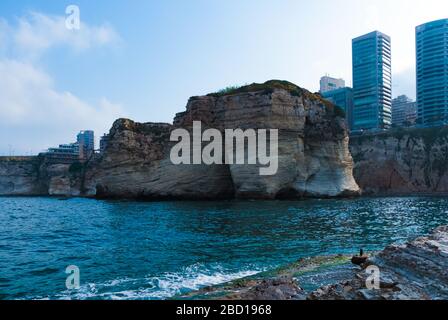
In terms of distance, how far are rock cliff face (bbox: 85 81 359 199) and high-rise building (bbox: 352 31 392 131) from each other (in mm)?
91772

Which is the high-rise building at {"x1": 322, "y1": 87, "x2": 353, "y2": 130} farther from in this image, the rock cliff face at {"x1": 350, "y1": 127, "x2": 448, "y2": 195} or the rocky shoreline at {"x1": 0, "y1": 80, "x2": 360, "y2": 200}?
the rocky shoreline at {"x1": 0, "y1": 80, "x2": 360, "y2": 200}

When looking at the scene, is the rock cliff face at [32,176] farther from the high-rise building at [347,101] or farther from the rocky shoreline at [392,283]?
the rocky shoreline at [392,283]

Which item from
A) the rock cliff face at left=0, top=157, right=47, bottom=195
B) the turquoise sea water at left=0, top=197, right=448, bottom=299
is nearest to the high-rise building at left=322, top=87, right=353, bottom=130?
the rock cliff face at left=0, top=157, right=47, bottom=195

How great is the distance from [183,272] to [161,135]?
6254 cm

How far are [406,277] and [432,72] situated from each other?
518 feet

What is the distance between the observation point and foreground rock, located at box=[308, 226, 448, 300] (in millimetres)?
7400

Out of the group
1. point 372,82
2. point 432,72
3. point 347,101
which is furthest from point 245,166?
point 347,101

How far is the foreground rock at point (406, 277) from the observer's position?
24.3ft

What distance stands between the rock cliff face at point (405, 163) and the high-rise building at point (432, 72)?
37.0 m

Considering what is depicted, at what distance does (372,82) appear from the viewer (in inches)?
6191

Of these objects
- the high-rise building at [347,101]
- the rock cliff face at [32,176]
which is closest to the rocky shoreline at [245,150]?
the rock cliff face at [32,176]

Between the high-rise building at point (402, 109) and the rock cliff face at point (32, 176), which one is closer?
the rock cliff face at point (32, 176)

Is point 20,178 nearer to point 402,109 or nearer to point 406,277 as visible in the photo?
point 406,277

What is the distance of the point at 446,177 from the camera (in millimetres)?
94125
